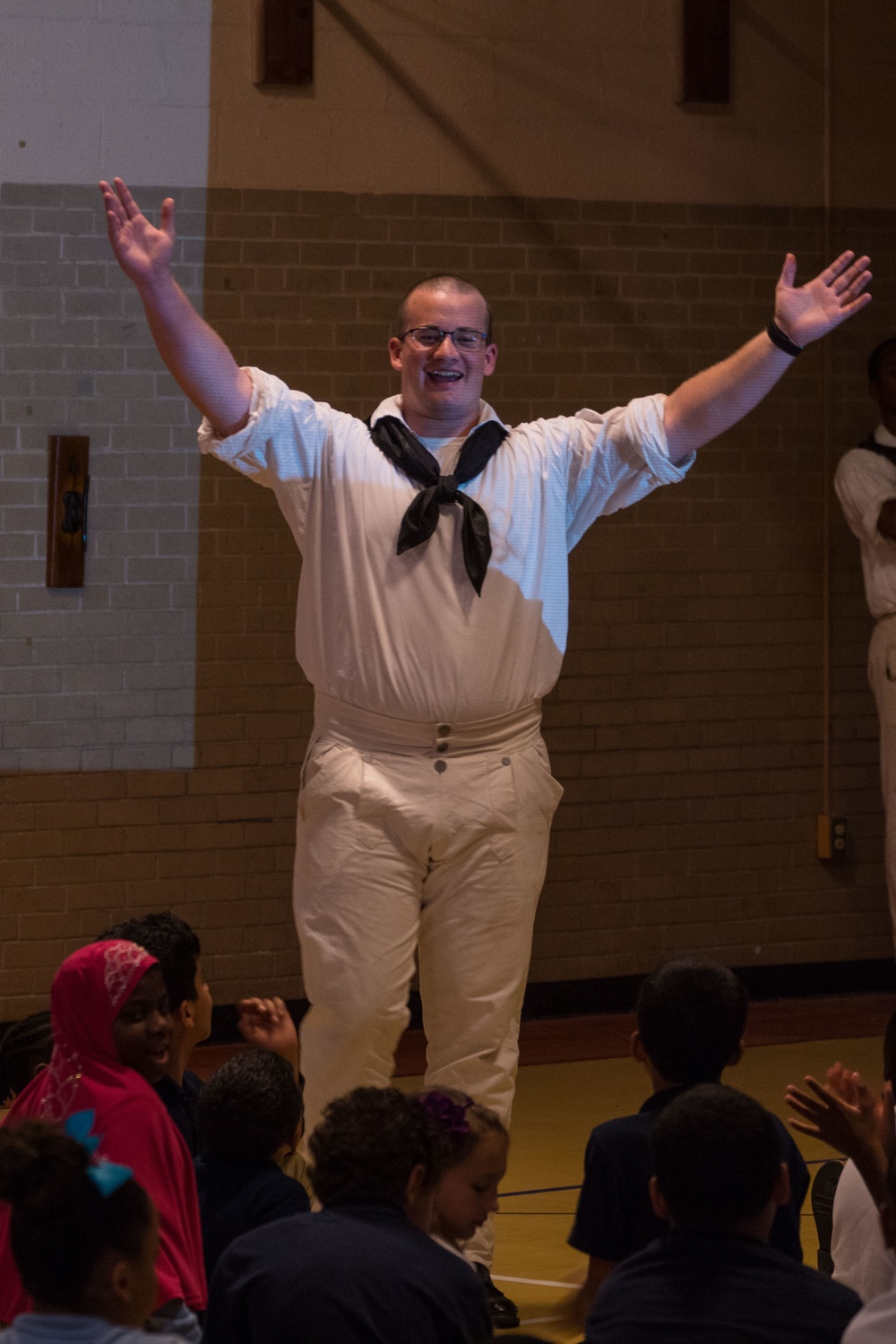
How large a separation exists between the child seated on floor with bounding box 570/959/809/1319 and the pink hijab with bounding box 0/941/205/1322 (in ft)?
1.87

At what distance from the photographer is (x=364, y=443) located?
10.9ft

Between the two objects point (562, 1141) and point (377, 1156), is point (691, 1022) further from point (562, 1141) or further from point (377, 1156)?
point (562, 1141)

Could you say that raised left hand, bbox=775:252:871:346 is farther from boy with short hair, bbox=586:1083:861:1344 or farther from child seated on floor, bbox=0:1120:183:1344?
child seated on floor, bbox=0:1120:183:1344

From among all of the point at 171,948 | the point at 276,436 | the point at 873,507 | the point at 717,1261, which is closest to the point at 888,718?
the point at 873,507

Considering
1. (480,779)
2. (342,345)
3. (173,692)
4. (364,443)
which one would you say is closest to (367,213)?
(342,345)

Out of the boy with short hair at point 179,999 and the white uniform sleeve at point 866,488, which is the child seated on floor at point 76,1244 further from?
the white uniform sleeve at point 866,488

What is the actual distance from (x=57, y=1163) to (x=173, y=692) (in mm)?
3853

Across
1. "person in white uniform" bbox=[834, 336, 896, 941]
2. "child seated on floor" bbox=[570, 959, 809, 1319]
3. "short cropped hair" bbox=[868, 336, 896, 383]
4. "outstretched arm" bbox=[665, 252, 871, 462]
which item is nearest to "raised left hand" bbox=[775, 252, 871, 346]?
"outstretched arm" bbox=[665, 252, 871, 462]

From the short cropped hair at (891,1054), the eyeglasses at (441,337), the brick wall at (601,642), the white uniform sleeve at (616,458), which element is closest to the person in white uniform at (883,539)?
the brick wall at (601,642)

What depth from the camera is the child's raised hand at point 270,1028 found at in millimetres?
3166

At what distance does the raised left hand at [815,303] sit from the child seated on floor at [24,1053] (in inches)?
72.0

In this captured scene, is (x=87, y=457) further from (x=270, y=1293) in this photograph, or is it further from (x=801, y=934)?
(x=270, y=1293)

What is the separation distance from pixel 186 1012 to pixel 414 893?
456 millimetres

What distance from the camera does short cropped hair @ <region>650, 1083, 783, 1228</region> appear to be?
79.4 inches
